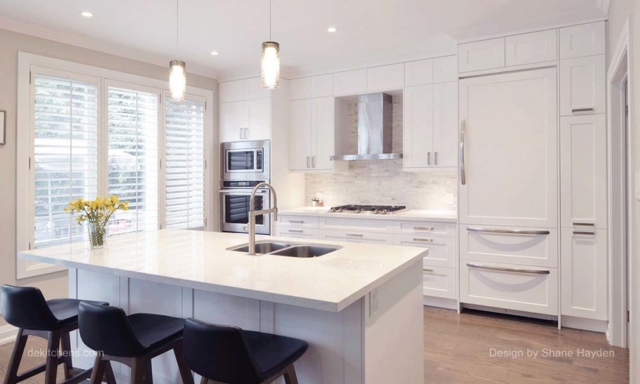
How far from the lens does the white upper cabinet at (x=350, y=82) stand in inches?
187

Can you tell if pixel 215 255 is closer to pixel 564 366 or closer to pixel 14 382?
pixel 14 382

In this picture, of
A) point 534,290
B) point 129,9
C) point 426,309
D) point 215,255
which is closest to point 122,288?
point 215,255

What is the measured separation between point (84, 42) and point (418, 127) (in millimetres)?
3311

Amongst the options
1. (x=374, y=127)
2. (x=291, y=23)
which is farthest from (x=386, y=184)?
(x=291, y=23)

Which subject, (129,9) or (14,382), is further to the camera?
(129,9)

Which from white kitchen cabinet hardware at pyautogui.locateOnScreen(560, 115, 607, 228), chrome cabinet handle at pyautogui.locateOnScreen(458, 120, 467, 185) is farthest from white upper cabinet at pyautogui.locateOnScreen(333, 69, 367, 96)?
white kitchen cabinet hardware at pyautogui.locateOnScreen(560, 115, 607, 228)

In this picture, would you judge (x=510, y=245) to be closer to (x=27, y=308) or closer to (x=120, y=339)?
(x=120, y=339)

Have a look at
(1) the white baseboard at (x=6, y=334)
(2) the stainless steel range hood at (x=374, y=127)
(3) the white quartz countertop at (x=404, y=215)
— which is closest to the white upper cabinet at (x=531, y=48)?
(2) the stainless steel range hood at (x=374, y=127)

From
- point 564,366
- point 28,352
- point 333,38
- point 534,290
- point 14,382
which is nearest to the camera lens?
point 14,382

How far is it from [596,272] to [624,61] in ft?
5.49

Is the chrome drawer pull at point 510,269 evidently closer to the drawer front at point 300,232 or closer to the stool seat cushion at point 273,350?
the drawer front at point 300,232

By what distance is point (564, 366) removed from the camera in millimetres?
2871

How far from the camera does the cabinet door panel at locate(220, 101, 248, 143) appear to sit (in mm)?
5211

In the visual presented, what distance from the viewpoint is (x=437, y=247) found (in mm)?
4094
